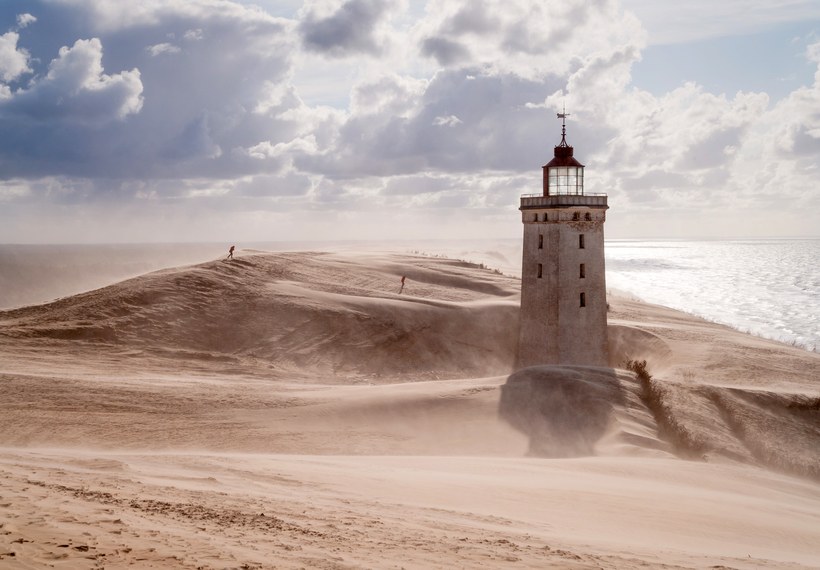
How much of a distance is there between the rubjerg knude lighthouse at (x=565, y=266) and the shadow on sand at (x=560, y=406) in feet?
19.7

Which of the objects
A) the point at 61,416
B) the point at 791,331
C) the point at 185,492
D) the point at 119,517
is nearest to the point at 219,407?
the point at 61,416

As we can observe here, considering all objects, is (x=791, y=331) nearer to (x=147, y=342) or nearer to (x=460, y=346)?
(x=460, y=346)

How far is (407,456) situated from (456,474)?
3260 millimetres

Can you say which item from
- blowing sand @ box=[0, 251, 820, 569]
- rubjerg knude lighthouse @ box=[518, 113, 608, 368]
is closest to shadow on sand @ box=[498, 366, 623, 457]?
blowing sand @ box=[0, 251, 820, 569]

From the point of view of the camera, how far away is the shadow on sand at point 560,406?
65.1 feet

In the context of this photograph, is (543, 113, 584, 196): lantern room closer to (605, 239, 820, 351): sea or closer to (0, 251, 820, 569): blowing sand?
(0, 251, 820, 569): blowing sand

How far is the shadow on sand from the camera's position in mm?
19828

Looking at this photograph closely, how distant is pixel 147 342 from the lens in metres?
28.7

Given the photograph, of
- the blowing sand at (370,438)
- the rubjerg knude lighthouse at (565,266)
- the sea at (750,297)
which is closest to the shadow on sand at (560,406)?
the blowing sand at (370,438)

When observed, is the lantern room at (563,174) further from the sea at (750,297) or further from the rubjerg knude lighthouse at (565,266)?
the sea at (750,297)

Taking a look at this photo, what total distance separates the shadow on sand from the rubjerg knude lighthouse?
5.99m

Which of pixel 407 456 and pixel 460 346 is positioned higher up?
pixel 460 346

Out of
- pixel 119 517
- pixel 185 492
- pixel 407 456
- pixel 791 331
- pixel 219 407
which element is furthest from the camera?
pixel 791 331

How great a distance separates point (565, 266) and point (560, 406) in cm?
888
